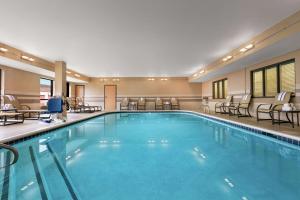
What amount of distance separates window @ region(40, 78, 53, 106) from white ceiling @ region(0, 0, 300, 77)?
14.5 ft

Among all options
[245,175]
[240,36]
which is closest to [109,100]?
[240,36]

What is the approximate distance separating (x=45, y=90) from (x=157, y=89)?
697cm

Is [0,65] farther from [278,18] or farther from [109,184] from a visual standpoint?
[278,18]

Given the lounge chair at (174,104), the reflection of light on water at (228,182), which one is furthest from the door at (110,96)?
the reflection of light on water at (228,182)

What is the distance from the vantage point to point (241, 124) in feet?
17.4

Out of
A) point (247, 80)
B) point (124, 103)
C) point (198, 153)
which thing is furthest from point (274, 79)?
point (124, 103)

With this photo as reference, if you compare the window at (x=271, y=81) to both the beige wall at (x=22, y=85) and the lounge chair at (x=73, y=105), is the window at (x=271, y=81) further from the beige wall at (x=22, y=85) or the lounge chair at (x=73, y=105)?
the beige wall at (x=22, y=85)

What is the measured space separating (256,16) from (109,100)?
1121 cm

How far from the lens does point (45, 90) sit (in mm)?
10492

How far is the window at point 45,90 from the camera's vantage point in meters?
10.0

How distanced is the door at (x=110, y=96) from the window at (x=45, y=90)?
364 centimetres

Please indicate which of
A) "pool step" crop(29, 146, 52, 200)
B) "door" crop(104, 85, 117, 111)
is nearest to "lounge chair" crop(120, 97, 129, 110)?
"door" crop(104, 85, 117, 111)

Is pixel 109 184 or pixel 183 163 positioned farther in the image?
pixel 183 163

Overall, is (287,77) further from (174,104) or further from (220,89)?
(174,104)
